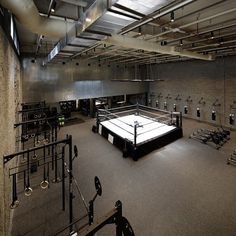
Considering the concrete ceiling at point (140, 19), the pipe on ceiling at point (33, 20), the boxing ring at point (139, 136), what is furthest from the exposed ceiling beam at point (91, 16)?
the boxing ring at point (139, 136)

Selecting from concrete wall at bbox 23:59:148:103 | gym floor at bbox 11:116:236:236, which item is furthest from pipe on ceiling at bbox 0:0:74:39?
concrete wall at bbox 23:59:148:103

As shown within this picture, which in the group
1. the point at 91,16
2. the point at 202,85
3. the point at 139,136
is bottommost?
the point at 139,136

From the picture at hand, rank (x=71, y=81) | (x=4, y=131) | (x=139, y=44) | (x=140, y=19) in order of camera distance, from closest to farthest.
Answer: (x=140, y=19) < (x=4, y=131) < (x=139, y=44) < (x=71, y=81)

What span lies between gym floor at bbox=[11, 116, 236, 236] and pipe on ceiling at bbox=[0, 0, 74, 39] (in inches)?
120

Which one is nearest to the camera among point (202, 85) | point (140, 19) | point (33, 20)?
point (140, 19)

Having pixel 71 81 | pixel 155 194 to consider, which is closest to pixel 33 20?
pixel 155 194

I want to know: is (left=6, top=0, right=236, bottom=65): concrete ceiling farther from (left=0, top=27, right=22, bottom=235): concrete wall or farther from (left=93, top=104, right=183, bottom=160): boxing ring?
(left=93, top=104, right=183, bottom=160): boxing ring

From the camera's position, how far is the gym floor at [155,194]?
103 inches

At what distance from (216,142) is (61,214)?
5114mm

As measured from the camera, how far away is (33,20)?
252 centimetres

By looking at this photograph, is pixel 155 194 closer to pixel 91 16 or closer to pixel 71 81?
pixel 91 16

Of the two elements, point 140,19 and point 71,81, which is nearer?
point 140,19

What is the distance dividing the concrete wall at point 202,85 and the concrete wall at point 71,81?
7.69ft

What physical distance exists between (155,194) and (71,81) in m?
6.69
